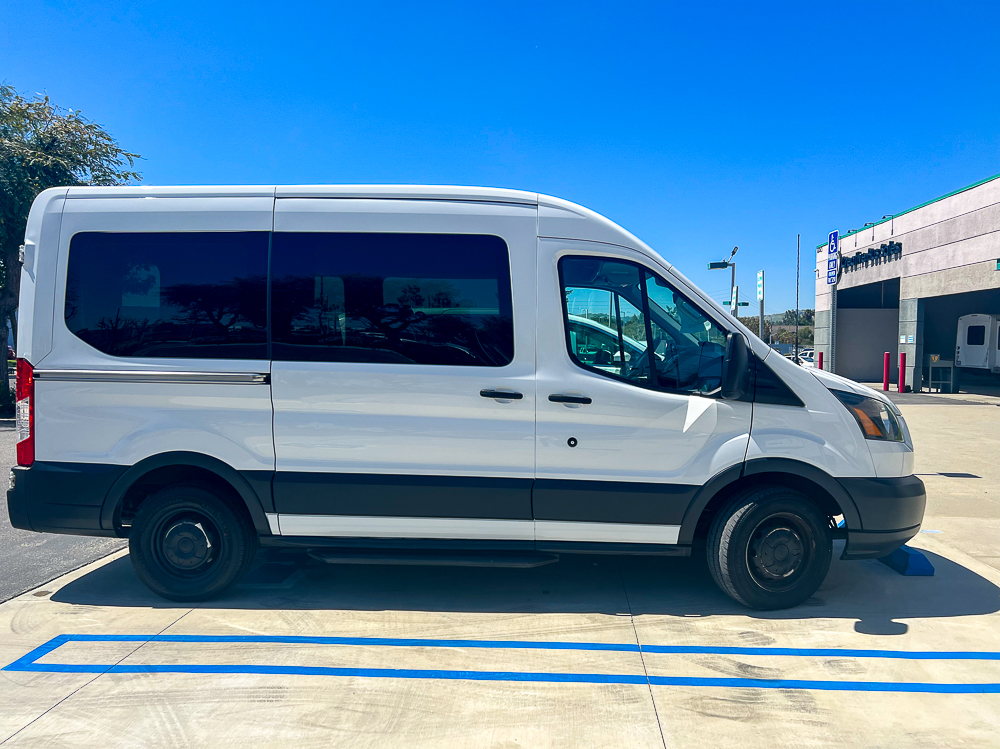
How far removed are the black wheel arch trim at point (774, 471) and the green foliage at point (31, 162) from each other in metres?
16.1

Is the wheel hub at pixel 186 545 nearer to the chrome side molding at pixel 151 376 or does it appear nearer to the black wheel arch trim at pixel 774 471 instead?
the chrome side molding at pixel 151 376

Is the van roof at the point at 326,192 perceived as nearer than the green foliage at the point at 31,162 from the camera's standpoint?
Yes

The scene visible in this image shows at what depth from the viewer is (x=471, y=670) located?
3506 millimetres

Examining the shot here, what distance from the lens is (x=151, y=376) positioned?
417 centimetres

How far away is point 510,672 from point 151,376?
9.00 feet

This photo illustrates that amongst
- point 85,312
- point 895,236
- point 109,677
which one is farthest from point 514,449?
point 895,236

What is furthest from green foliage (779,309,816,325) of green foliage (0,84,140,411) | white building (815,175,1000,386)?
green foliage (0,84,140,411)

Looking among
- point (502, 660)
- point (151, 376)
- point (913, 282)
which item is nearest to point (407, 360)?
point (151, 376)

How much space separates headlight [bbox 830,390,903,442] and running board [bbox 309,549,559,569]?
6.66 feet

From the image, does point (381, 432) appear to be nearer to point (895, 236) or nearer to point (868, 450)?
point (868, 450)

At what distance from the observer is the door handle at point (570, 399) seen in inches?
160

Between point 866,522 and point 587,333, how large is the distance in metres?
2.07

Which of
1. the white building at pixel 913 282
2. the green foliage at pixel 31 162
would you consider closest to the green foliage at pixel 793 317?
the white building at pixel 913 282

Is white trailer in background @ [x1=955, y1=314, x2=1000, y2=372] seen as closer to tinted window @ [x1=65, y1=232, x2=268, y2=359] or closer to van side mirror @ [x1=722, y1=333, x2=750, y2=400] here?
van side mirror @ [x1=722, y1=333, x2=750, y2=400]
